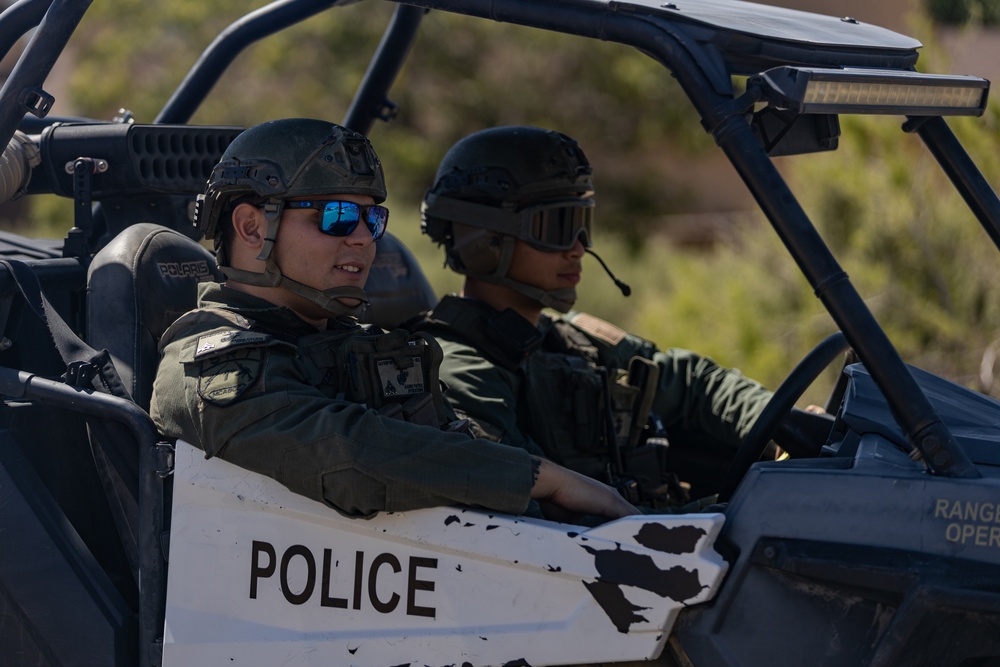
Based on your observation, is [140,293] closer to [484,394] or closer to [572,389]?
[484,394]

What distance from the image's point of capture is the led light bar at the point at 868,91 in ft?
6.62

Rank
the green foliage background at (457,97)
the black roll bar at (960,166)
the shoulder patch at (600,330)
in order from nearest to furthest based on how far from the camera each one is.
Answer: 1. the black roll bar at (960,166)
2. the shoulder patch at (600,330)
3. the green foliage background at (457,97)

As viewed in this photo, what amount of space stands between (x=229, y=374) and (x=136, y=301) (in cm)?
48

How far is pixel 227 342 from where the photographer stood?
222 centimetres

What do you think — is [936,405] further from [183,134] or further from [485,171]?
[183,134]

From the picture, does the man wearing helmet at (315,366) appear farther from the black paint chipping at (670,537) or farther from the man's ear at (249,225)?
the black paint chipping at (670,537)

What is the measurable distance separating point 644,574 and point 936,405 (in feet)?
2.67

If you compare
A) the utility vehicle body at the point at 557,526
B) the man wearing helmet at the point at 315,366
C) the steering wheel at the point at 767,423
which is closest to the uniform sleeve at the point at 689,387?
the steering wheel at the point at 767,423

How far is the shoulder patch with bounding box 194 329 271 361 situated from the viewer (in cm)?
221

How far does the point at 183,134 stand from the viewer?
3064 mm

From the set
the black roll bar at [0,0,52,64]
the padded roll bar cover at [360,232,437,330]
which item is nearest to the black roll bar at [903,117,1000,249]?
the padded roll bar cover at [360,232,437,330]

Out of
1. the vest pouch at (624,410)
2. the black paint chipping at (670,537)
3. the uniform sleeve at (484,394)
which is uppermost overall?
the black paint chipping at (670,537)

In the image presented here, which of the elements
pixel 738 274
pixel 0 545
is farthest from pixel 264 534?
pixel 738 274

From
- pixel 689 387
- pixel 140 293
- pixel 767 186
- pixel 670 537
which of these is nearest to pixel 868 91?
pixel 767 186
